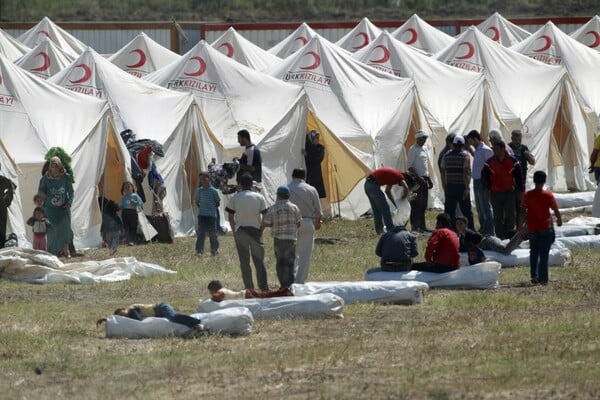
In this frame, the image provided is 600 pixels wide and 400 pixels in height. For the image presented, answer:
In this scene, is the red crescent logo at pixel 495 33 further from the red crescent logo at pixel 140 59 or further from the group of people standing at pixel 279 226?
the group of people standing at pixel 279 226

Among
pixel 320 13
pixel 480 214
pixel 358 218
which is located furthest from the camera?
pixel 320 13

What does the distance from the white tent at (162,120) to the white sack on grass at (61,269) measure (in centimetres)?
445

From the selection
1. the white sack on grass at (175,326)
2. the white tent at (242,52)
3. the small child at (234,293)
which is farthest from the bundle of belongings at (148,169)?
the white tent at (242,52)

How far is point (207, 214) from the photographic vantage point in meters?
19.9

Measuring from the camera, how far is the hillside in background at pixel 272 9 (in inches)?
2245

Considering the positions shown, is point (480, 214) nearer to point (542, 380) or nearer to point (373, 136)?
point (373, 136)

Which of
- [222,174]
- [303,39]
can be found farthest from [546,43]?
[222,174]

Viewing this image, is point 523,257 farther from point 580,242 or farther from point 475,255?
point 580,242

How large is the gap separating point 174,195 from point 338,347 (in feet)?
36.7

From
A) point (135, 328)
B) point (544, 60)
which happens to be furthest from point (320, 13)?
point (135, 328)

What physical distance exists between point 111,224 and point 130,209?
472 millimetres

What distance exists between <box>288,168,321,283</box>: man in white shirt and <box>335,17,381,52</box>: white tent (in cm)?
2160

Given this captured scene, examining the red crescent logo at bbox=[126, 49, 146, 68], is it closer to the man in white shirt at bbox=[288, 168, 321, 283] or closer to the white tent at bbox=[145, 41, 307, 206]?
the white tent at bbox=[145, 41, 307, 206]

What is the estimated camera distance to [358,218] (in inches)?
1009
